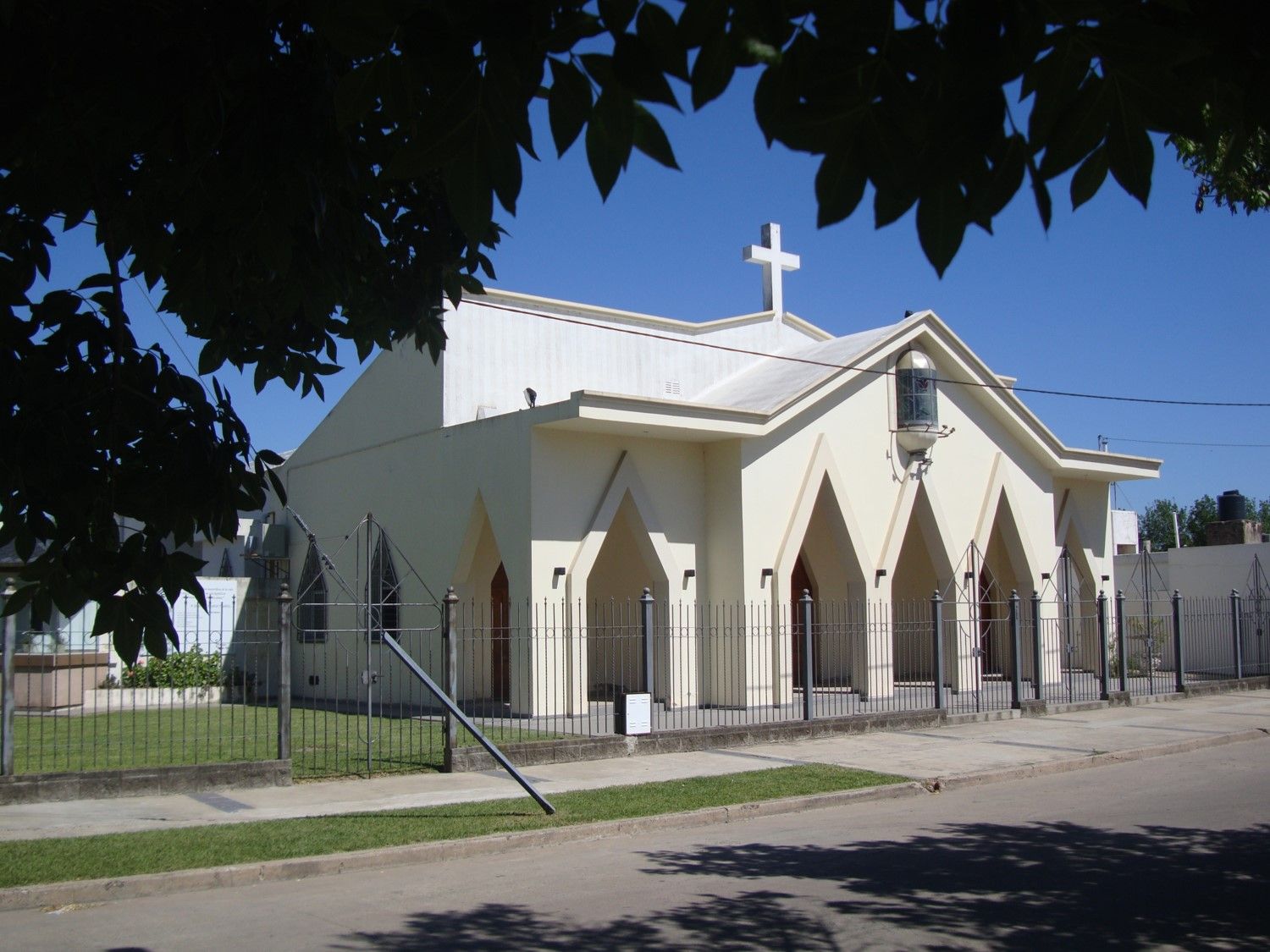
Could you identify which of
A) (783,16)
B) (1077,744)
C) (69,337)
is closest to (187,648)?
(1077,744)

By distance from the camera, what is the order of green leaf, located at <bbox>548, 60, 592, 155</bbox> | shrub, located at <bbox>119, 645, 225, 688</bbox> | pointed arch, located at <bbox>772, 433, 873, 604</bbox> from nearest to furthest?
green leaf, located at <bbox>548, 60, 592, 155</bbox> → pointed arch, located at <bbox>772, 433, 873, 604</bbox> → shrub, located at <bbox>119, 645, 225, 688</bbox>

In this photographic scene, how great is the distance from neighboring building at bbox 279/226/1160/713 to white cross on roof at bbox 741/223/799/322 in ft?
0.20

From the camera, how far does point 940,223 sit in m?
2.66

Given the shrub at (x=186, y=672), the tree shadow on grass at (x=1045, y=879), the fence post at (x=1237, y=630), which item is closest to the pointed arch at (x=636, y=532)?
the shrub at (x=186, y=672)

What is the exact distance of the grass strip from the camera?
9445 millimetres

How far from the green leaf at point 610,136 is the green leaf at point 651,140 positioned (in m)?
0.03

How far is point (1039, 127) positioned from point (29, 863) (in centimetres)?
945

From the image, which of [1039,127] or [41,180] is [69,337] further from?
[1039,127]

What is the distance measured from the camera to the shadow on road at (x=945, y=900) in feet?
23.8

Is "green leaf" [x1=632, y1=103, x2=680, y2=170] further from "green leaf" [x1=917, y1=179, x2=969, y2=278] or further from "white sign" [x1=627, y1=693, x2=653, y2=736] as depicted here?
"white sign" [x1=627, y1=693, x2=653, y2=736]

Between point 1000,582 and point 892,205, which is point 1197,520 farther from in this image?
point 892,205

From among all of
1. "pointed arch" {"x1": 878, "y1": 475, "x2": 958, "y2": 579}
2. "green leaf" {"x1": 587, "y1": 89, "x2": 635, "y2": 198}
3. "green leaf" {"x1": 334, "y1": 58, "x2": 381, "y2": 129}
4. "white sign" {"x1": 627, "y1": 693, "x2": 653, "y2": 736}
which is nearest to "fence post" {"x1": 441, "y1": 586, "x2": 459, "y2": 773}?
"white sign" {"x1": 627, "y1": 693, "x2": 653, "y2": 736}

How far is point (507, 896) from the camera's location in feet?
28.3

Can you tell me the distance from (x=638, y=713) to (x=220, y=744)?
5235mm
